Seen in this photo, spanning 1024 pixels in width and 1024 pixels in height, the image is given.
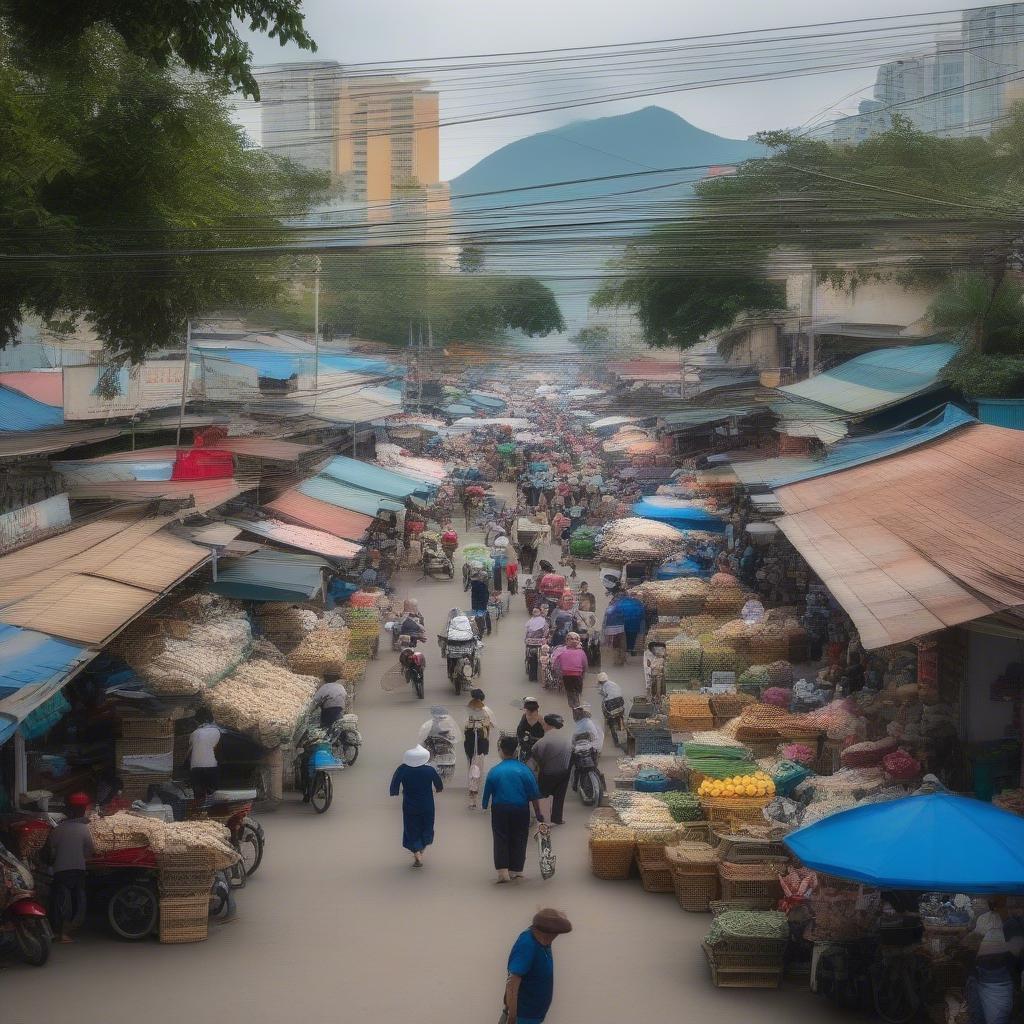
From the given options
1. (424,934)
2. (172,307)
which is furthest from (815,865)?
(172,307)

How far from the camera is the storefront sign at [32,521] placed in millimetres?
14461

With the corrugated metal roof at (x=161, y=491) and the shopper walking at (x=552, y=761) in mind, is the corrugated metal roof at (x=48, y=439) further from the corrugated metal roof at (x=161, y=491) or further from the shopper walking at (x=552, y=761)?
the shopper walking at (x=552, y=761)

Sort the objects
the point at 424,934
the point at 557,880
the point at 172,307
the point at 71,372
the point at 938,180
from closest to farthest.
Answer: the point at 424,934, the point at 557,880, the point at 172,307, the point at 71,372, the point at 938,180

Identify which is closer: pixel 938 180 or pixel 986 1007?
pixel 986 1007

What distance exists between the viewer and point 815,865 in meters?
7.65

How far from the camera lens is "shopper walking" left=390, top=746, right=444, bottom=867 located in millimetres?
11328

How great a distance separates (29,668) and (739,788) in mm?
5555

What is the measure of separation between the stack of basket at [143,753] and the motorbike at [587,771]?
3.81 metres

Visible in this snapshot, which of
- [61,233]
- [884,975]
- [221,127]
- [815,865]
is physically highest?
[221,127]

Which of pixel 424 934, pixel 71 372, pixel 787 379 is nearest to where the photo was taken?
pixel 424 934

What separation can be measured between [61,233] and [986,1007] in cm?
1137

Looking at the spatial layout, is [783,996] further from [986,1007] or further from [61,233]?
[61,233]

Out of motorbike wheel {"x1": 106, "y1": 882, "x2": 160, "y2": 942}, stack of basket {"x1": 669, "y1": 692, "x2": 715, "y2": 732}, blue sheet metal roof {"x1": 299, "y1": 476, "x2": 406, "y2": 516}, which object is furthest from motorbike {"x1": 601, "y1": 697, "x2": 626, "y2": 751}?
blue sheet metal roof {"x1": 299, "y1": 476, "x2": 406, "y2": 516}

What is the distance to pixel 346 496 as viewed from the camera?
87.7ft
